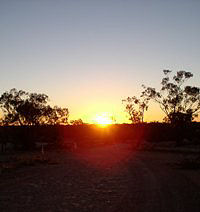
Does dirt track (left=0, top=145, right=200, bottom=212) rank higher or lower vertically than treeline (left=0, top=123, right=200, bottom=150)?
→ lower

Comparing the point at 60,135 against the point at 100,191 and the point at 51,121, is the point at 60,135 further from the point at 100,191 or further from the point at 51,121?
the point at 100,191

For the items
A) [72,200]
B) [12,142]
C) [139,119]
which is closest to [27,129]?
[12,142]

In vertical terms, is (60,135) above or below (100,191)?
above

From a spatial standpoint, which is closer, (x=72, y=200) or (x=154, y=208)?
(x=154, y=208)

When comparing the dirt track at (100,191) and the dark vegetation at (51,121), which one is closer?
the dirt track at (100,191)

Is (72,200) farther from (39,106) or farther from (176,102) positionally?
(176,102)

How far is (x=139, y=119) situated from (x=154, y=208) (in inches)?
1836

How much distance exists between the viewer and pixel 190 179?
54.5 ft

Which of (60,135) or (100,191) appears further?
(60,135)

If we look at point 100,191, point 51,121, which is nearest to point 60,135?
point 51,121

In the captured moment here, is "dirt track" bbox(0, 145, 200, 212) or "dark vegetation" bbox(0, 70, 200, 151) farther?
"dark vegetation" bbox(0, 70, 200, 151)

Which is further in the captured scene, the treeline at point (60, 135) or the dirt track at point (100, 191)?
the treeline at point (60, 135)

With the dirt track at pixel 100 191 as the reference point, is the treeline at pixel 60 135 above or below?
above

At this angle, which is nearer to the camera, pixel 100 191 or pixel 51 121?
pixel 100 191
